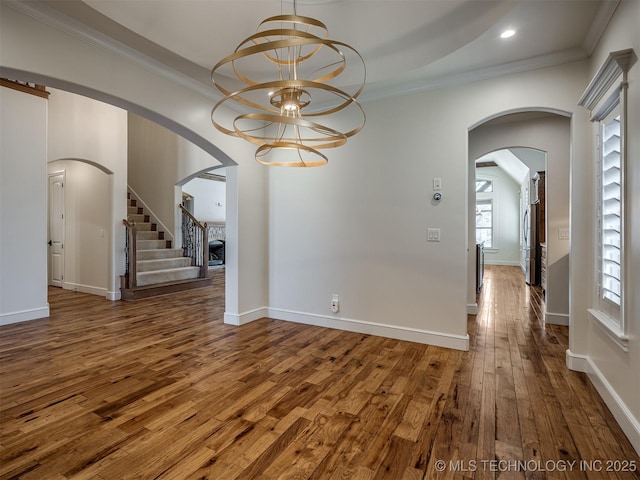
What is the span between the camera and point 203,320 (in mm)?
4418

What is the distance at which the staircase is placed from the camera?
5.92m

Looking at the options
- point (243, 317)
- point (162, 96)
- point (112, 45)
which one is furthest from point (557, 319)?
point (112, 45)

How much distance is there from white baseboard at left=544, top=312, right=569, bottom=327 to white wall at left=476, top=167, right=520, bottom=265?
816 cm

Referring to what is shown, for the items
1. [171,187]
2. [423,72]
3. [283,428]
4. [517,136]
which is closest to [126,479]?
[283,428]

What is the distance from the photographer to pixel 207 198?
11.3 meters

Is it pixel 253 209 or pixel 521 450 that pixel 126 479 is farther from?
pixel 253 209

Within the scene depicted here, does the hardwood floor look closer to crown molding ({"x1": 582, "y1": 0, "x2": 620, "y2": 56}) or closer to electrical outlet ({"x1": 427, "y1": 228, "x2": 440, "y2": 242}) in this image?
electrical outlet ({"x1": 427, "y1": 228, "x2": 440, "y2": 242})

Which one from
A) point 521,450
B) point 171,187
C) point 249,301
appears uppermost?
point 171,187

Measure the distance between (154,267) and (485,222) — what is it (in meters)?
11.3

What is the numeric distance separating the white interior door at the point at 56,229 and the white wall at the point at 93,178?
1.07 feet

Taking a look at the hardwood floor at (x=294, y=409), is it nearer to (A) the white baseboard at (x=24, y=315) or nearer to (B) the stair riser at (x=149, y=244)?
(A) the white baseboard at (x=24, y=315)

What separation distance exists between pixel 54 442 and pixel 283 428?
1302 millimetres

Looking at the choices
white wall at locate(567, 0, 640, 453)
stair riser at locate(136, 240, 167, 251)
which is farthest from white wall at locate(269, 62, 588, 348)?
stair riser at locate(136, 240, 167, 251)

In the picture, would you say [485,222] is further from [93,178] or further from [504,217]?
[93,178]
